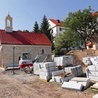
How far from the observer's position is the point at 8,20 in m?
33.5

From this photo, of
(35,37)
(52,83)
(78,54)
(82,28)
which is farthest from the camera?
(82,28)

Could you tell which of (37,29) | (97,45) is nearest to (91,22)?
(97,45)

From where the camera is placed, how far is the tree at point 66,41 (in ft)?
126

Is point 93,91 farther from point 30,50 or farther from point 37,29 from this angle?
point 37,29

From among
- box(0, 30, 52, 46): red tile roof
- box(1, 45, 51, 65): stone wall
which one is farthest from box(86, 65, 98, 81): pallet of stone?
box(0, 30, 52, 46): red tile roof

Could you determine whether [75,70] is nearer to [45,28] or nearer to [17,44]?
[17,44]

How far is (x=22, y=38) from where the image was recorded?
110 feet

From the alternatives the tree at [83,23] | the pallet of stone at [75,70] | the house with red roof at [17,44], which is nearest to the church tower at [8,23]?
the house with red roof at [17,44]

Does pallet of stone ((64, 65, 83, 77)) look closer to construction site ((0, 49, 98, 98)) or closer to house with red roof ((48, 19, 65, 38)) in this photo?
construction site ((0, 49, 98, 98))

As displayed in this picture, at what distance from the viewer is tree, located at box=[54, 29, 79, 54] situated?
1517 inches

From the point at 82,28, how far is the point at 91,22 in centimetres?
218

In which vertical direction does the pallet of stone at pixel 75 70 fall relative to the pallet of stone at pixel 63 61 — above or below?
below

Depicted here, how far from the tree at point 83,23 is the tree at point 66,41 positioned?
42.0 inches

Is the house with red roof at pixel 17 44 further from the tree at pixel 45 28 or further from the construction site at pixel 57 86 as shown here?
the construction site at pixel 57 86
